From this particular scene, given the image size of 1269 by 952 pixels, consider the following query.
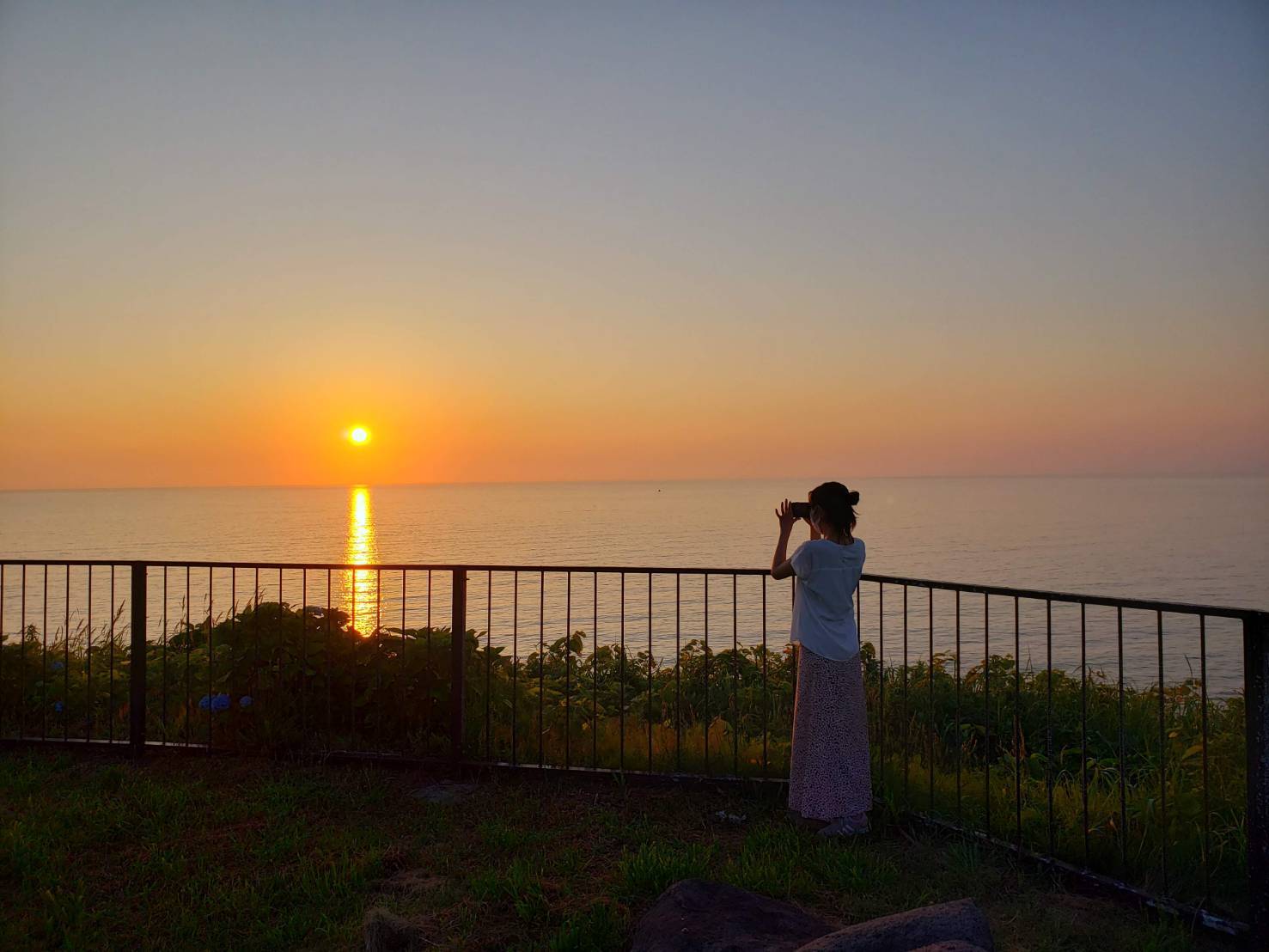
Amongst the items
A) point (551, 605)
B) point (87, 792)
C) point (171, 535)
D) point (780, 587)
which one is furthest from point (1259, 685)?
point (171, 535)

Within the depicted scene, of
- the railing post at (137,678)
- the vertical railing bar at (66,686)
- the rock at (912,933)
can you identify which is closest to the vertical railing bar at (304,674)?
the railing post at (137,678)

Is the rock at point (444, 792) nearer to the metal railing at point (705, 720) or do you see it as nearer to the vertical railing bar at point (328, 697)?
the metal railing at point (705, 720)

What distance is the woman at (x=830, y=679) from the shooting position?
15.9 feet

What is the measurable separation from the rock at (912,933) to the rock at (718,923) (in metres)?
0.30

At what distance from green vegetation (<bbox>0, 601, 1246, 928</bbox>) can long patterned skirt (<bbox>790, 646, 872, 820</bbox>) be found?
260 mm

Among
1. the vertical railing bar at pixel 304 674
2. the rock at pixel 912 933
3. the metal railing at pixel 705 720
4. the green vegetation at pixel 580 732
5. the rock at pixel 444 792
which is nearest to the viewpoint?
the rock at pixel 912 933

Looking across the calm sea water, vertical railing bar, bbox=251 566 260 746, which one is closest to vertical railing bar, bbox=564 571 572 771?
the calm sea water

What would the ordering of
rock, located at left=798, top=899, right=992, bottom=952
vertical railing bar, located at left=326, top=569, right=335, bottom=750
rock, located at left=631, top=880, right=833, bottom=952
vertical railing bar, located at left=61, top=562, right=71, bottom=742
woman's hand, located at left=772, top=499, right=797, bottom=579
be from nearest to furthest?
rock, located at left=798, top=899, right=992, bottom=952 < rock, located at left=631, top=880, right=833, bottom=952 < woman's hand, located at left=772, top=499, right=797, bottom=579 < vertical railing bar, located at left=326, top=569, right=335, bottom=750 < vertical railing bar, located at left=61, top=562, right=71, bottom=742

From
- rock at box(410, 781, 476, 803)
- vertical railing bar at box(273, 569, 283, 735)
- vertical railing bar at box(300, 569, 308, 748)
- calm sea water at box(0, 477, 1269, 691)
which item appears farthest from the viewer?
calm sea water at box(0, 477, 1269, 691)

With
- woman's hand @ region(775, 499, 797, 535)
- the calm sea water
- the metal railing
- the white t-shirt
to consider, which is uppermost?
woman's hand @ region(775, 499, 797, 535)

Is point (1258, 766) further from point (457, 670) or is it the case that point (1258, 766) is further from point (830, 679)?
point (457, 670)

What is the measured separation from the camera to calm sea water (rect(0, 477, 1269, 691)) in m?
22.6

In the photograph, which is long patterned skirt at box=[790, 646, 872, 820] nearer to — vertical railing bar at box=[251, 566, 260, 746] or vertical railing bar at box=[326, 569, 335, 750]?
vertical railing bar at box=[326, 569, 335, 750]

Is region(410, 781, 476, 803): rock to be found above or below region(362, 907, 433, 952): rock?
below
